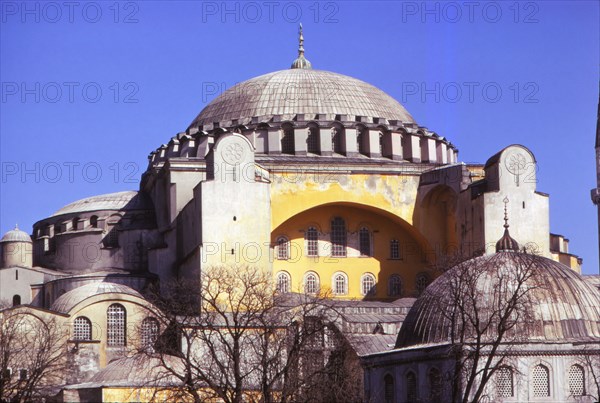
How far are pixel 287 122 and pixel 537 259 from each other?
23.7 metres

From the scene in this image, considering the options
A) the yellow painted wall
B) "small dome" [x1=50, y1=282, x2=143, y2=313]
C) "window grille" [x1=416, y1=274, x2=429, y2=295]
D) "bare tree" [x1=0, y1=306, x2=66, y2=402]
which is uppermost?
the yellow painted wall

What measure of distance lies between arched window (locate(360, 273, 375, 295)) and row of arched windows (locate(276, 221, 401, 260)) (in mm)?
993

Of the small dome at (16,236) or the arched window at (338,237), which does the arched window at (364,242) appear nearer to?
the arched window at (338,237)

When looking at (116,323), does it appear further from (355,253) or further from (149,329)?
(355,253)

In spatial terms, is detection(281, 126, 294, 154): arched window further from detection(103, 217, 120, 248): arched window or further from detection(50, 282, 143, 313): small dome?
detection(50, 282, 143, 313): small dome

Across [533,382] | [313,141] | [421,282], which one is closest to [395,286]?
[421,282]

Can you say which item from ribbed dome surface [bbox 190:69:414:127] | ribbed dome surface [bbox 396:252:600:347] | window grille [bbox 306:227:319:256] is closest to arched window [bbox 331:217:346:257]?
window grille [bbox 306:227:319:256]

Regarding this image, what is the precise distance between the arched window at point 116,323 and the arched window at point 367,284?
1114 centimetres

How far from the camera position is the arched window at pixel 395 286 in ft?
243

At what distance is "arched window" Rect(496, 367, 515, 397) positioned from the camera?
51094 millimetres

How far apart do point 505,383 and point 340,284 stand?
894 inches

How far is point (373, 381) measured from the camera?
56156mm

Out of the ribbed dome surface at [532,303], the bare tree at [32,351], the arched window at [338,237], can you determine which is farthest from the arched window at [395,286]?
the ribbed dome surface at [532,303]

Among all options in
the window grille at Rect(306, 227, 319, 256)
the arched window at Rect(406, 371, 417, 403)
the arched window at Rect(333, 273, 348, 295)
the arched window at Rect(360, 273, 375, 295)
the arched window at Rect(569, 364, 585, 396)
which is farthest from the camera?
the arched window at Rect(360, 273, 375, 295)
